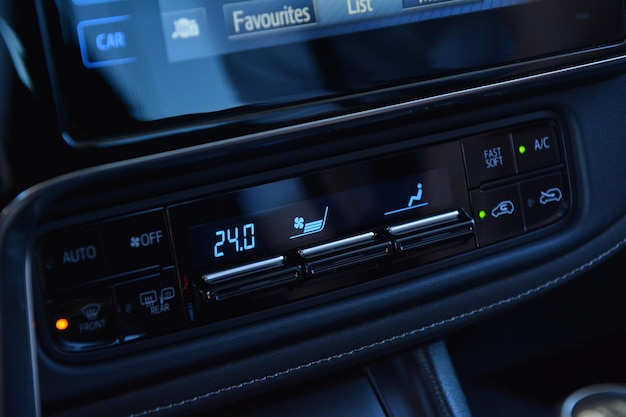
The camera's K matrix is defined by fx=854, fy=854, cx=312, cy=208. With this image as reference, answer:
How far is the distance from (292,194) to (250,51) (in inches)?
5.3

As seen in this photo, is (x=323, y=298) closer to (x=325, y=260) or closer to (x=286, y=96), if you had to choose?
(x=325, y=260)

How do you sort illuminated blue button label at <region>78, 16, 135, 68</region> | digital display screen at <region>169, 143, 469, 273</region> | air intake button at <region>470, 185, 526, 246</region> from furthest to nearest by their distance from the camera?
air intake button at <region>470, 185, 526, 246</region>
digital display screen at <region>169, 143, 469, 273</region>
illuminated blue button label at <region>78, 16, 135, 68</region>

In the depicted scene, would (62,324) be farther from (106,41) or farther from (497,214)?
(497,214)

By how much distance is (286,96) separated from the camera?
2.10ft

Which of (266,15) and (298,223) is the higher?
(266,15)

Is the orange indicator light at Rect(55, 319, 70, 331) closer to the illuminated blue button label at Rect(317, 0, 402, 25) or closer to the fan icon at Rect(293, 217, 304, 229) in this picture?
the fan icon at Rect(293, 217, 304, 229)

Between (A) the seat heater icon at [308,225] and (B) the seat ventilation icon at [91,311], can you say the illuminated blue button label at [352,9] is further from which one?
(B) the seat ventilation icon at [91,311]

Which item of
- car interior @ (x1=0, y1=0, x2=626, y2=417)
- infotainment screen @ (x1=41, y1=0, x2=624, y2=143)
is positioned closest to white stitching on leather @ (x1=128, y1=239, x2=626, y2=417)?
car interior @ (x1=0, y1=0, x2=626, y2=417)

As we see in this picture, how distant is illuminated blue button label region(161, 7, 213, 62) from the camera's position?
600mm

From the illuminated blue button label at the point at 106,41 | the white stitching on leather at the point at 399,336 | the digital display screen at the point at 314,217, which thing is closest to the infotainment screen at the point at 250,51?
the illuminated blue button label at the point at 106,41

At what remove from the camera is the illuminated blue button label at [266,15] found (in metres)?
0.62

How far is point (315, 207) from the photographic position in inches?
28.2

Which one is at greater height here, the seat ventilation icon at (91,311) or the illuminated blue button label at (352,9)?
the illuminated blue button label at (352,9)

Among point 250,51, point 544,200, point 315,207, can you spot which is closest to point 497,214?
point 544,200
